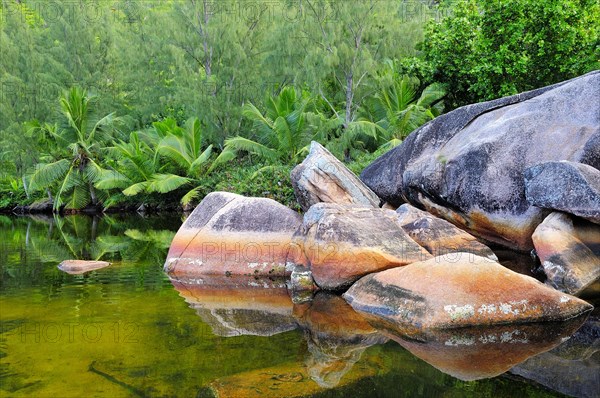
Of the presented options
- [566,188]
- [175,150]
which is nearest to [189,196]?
[175,150]

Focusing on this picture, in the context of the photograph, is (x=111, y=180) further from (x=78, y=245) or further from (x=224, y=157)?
(x=78, y=245)

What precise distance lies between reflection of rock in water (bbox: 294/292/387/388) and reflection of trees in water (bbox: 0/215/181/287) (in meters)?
2.98

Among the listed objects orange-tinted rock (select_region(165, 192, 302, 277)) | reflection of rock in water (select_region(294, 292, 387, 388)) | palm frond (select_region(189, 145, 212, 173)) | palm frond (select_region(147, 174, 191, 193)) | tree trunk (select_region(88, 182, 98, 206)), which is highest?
reflection of rock in water (select_region(294, 292, 387, 388))

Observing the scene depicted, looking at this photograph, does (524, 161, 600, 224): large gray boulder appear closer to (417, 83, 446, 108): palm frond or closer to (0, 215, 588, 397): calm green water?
(0, 215, 588, 397): calm green water

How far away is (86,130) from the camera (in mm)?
25484

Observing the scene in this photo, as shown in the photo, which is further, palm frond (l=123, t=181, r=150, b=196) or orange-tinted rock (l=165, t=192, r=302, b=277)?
palm frond (l=123, t=181, r=150, b=196)

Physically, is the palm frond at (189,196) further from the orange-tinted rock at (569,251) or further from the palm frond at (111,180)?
the orange-tinted rock at (569,251)

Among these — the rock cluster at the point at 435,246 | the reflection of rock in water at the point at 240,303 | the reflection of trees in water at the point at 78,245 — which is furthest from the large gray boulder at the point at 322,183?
the reflection of trees in water at the point at 78,245

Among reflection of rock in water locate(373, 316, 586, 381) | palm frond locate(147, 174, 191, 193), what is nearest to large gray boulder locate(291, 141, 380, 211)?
reflection of rock in water locate(373, 316, 586, 381)

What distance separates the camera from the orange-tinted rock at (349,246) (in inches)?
308

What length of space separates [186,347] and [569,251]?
4.92 metres

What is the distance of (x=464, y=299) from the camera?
6285mm

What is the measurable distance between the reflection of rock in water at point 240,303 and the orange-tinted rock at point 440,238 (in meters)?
2.16

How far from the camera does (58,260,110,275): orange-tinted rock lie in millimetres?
10016
